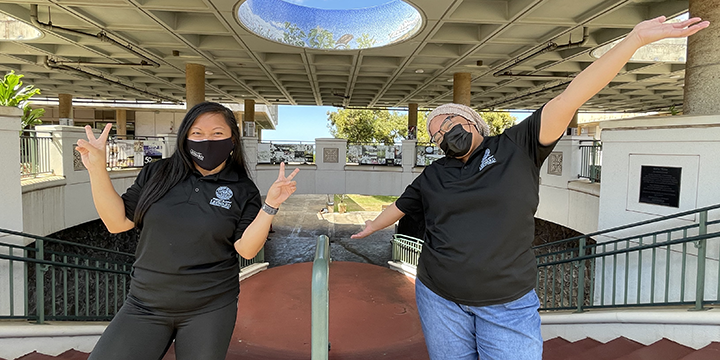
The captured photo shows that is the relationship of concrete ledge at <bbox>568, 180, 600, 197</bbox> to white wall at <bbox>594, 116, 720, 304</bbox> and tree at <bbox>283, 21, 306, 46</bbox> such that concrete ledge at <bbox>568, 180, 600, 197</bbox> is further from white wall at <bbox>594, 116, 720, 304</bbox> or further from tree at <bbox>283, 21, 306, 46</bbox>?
tree at <bbox>283, 21, 306, 46</bbox>

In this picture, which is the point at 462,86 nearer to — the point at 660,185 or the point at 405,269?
the point at 405,269

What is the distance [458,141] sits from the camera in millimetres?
1842

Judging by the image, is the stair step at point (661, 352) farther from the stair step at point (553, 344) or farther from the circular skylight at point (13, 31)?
the circular skylight at point (13, 31)

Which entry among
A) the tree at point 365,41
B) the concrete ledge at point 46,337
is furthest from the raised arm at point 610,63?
the tree at point 365,41

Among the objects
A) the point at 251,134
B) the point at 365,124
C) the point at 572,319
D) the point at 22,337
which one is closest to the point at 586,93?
the point at 572,319

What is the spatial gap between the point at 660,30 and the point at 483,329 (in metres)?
1.42

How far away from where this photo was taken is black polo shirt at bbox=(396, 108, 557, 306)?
65.2 inches

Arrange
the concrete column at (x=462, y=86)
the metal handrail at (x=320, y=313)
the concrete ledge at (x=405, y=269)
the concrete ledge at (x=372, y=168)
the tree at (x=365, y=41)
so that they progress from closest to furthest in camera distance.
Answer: the metal handrail at (x=320, y=313) < the concrete ledge at (x=405, y=269) < the tree at (x=365, y=41) < the concrete column at (x=462, y=86) < the concrete ledge at (x=372, y=168)

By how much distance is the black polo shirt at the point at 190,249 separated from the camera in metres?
1.75

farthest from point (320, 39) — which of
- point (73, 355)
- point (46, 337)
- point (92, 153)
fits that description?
point (92, 153)

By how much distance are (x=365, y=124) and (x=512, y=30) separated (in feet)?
77.8

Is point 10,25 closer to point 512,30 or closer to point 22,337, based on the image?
point 22,337

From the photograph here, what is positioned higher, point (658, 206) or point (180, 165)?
point (180, 165)

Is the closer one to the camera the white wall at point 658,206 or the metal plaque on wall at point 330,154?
the white wall at point 658,206
